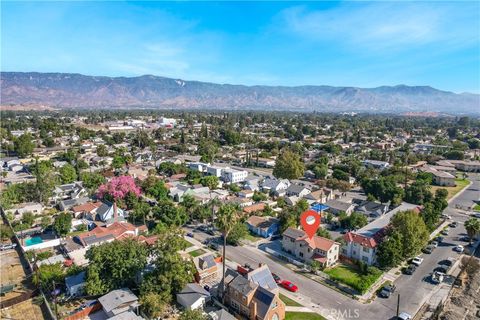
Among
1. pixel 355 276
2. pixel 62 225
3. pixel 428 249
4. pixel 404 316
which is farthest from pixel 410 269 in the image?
pixel 62 225

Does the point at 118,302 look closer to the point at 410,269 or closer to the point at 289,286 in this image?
the point at 289,286

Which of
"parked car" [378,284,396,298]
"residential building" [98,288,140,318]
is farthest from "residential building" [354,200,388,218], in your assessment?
"residential building" [98,288,140,318]

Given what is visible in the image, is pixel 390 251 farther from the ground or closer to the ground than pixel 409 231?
closer to the ground

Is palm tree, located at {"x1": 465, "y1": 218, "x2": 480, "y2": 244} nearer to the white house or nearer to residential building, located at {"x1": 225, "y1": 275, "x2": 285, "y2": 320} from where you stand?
residential building, located at {"x1": 225, "y1": 275, "x2": 285, "y2": 320}

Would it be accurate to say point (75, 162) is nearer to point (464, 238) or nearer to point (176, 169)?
point (176, 169)

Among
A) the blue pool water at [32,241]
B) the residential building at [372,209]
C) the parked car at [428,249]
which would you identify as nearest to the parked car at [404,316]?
the parked car at [428,249]
